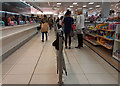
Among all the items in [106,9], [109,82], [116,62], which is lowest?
[109,82]

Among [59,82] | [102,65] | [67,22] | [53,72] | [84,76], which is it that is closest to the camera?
[59,82]

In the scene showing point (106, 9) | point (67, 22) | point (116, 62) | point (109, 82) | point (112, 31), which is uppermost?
point (106, 9)

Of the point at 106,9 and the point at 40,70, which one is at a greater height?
the point at 106,9

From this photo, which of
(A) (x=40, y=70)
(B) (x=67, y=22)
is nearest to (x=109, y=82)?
(A) (x=40, y=70)

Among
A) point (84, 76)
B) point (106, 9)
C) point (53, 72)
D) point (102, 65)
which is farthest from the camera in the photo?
point (106, 9)

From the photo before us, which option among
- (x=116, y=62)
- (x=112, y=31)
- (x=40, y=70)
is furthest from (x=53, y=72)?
(x=112, y=31)

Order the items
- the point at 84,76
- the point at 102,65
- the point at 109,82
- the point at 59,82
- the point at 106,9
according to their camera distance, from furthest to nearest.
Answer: the point at 106,9, the point at 102,65, the point at 84,76, the point at 109,82, the point at 59,82

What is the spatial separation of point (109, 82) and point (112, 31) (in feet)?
6.38

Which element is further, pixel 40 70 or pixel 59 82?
pixel 40 70

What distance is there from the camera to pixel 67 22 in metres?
4.61

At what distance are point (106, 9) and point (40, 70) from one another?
761cm

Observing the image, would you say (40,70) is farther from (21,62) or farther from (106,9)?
(106,9)

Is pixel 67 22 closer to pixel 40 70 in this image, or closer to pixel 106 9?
pixel 40 70

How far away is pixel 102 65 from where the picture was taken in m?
3.21
